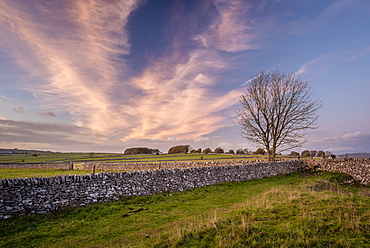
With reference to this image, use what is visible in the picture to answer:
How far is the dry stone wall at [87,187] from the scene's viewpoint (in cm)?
964

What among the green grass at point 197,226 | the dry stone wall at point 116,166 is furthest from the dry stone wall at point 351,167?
the green grass at point 197,226

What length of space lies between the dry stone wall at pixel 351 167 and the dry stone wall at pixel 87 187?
16.6m

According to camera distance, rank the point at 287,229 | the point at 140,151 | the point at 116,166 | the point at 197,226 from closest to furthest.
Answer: the point at 287,229, the point at 197,226, the point at 116,166, the point at 140,151

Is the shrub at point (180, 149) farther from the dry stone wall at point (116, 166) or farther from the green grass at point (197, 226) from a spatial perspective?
the green grass at point (197, 226)

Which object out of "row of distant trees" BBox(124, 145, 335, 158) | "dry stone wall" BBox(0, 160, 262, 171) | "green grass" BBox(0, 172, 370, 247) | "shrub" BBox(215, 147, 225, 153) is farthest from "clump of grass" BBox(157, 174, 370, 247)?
"shrub" BBox(215, 147, 225, 153)

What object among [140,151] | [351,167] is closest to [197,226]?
[351,167]

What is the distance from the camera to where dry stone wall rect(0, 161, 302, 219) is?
9.64 m

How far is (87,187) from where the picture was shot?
1193 cm

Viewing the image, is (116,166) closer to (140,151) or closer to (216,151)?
(216,151)

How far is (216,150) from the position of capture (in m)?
73.7

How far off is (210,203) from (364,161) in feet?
75.4

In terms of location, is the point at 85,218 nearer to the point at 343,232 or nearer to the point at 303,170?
the point at 343,232

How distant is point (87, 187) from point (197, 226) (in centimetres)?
772

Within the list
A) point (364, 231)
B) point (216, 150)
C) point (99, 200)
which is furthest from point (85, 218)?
point (216, 150)
